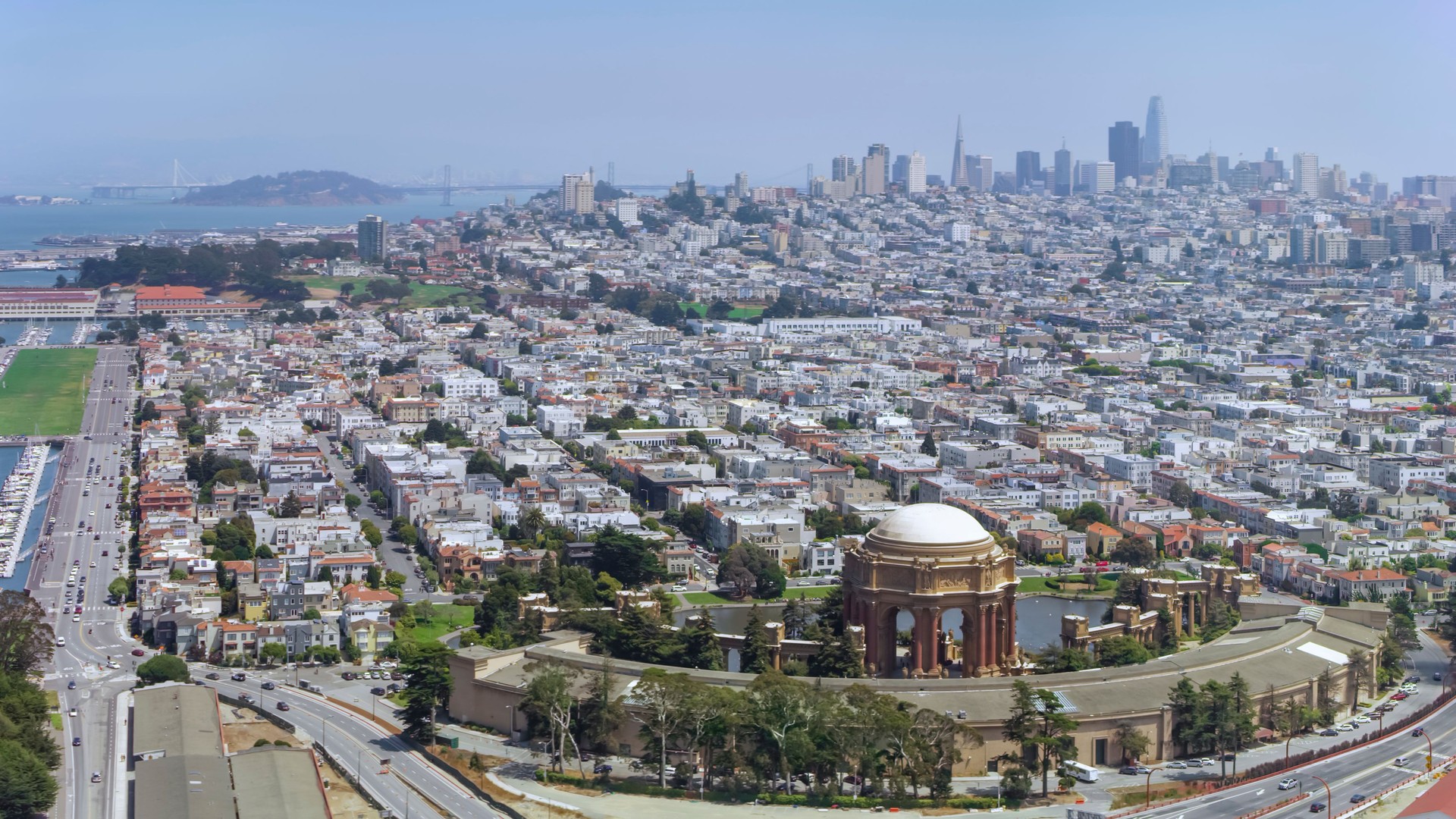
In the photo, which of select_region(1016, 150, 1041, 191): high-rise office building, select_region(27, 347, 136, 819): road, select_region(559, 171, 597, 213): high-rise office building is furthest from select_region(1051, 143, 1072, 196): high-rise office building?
select_region(27, 347, 136, 819): road

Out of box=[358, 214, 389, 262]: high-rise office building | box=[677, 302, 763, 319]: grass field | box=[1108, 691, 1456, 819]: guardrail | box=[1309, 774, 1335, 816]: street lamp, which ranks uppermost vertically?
box=[358, 214, 389, 262]: high-rise office building

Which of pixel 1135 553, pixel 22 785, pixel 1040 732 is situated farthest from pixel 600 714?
pixel 1135 553

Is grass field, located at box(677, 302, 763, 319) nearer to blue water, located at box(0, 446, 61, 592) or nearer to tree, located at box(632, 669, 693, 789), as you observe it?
blue water, located at box(0, 446, 61, 592)

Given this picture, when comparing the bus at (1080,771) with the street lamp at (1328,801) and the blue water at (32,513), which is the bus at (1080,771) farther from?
the blue water at (32,513)

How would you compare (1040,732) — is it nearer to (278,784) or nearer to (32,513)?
(278,784)

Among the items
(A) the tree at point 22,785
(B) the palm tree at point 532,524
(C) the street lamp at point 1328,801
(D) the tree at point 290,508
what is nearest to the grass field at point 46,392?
(D) the tree at point 290,508
